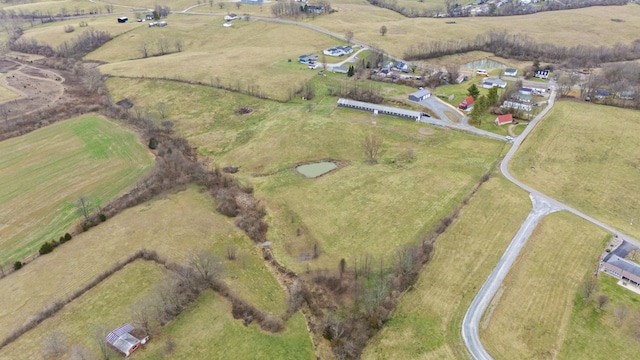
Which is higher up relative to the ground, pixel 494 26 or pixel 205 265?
pixel 494 26

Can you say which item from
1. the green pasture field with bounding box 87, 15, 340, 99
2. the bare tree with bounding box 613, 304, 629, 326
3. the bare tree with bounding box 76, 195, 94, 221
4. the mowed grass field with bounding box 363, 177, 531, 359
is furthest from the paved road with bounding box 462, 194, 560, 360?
the green pasture field with bounding box 87, 15, 340, 99

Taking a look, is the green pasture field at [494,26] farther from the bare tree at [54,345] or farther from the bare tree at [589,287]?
the bare tree at [54,345]

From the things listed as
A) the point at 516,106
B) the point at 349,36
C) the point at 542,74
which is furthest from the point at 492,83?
the point at 349,36

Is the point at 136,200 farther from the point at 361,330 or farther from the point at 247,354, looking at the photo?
the point at 361,330

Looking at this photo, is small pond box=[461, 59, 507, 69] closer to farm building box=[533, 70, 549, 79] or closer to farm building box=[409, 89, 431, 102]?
farm building box=[533, 70, 549, 79]

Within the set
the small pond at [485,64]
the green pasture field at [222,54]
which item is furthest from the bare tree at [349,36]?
the small pond at [485,64]

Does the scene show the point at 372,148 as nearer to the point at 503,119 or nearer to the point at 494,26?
the point at 503,119
